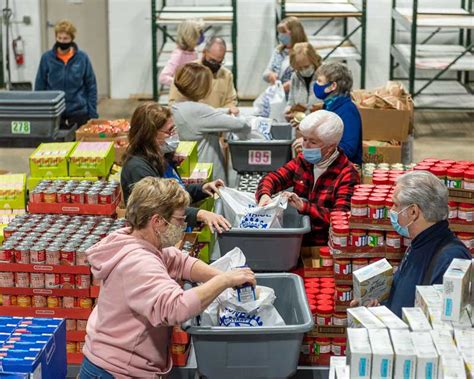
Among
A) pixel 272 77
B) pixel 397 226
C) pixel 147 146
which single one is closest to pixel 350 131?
pixel 147 146

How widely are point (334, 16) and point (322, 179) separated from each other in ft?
23.8

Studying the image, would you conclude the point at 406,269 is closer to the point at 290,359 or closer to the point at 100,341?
the point at 290,359

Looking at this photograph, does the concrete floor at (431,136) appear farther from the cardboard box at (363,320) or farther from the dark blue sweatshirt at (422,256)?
the cardboard box at (363,320)

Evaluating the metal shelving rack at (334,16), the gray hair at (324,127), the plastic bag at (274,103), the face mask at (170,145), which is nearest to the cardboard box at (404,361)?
the gray hair at (324,127)

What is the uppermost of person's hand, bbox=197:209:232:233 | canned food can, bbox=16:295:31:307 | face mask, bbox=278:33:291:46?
face mask, bbox=278:33:291:46

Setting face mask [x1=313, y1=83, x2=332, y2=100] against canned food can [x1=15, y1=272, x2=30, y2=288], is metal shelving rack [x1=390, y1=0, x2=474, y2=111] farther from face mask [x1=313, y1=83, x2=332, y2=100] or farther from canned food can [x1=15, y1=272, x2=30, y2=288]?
canned food can [x1=15, y1=272, x2=30, y2=288]

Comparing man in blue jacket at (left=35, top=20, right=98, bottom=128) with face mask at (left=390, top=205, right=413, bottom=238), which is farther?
man in blue jacket at (left=35, top=20, right=98, bottom=128)

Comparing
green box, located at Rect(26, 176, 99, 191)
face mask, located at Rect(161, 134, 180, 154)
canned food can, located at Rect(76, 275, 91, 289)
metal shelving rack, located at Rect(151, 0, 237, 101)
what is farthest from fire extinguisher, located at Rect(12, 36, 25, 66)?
canned food can, located at Rect(76, 275, 91, 289)

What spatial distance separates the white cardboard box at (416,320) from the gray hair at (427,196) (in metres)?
0.68

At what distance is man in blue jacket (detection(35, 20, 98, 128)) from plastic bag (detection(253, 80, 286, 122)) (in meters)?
2.07

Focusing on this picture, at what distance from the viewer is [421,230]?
4.27 metres

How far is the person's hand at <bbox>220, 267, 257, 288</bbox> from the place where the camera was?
4012mm

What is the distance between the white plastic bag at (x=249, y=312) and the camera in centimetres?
421

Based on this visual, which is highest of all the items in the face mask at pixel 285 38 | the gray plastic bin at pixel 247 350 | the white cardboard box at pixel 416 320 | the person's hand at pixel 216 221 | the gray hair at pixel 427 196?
the face mask at pixel 285 38
